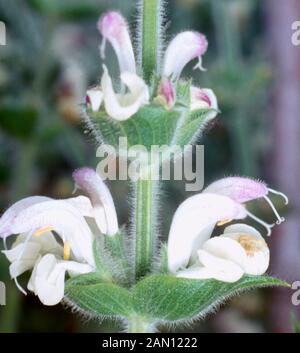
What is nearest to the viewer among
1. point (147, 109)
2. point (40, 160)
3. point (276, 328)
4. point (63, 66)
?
point (147, 109)

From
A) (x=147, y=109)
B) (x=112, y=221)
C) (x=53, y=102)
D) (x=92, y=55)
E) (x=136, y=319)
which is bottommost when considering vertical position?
(x=136, y=319)

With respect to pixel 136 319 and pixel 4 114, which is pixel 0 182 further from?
pixel 136 319

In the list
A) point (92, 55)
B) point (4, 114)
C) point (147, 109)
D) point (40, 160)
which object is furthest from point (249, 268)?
point (92, 55)

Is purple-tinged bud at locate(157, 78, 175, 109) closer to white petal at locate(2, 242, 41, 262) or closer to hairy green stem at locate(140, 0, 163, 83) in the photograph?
hairy green stem at locate(140, 0, 163, 83)

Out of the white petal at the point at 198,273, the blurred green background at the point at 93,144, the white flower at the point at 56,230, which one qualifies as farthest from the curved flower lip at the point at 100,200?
the blurred green background at the point at 93,144

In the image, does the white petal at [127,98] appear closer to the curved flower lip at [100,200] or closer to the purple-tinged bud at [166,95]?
the purple-tinged bud at [166,95]

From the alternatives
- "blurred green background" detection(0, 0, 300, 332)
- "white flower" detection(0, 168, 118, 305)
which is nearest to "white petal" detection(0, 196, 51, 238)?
"white flower" detection(0, 168, 118, 305)
